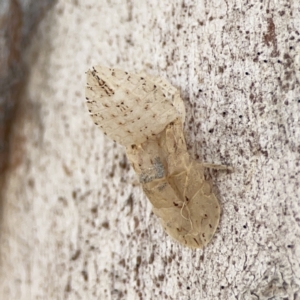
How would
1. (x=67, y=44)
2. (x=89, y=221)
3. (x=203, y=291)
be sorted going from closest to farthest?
(x=203, y=291)
(x=89, y=221)
(x=67, y=44)

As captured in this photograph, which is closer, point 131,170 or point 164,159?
point 164,159

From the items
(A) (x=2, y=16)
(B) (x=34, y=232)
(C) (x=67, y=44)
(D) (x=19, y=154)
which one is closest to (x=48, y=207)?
(B) (x=34, y=232)

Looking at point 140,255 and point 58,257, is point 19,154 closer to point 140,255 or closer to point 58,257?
point 58,257

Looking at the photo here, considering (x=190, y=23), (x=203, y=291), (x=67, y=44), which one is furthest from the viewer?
(x=67, y=44)
